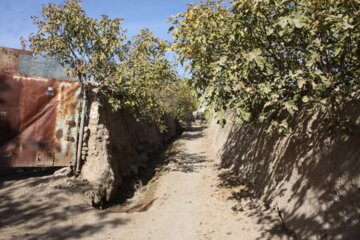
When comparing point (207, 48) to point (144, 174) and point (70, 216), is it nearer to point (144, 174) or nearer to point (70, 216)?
point (70, 216)

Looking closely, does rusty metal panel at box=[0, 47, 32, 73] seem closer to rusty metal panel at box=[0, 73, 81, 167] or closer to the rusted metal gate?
the rusted metal gate

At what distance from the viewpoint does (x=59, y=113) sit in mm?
9922

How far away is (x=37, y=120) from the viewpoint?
959 centimetres

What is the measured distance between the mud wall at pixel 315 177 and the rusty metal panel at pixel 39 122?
5.64 m

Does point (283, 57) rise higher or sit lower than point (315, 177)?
higher

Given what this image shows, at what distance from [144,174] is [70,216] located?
7084 mm

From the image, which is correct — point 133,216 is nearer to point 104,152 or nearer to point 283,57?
point 104,152

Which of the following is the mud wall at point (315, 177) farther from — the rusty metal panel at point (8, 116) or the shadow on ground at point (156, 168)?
the rusty metal panel at point (8, 116)

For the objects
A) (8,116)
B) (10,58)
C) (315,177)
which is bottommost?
(315,177)

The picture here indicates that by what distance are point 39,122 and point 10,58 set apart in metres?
7.26

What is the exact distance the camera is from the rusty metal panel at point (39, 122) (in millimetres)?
9266

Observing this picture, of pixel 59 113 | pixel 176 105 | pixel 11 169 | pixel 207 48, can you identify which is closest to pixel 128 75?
pixel 59 113

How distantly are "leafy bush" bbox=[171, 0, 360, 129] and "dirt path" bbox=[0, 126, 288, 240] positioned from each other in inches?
106

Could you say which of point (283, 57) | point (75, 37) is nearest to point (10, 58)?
Answer: point (75, 37)
